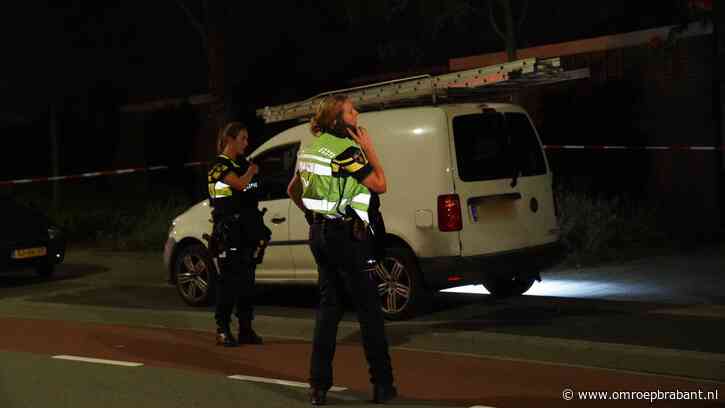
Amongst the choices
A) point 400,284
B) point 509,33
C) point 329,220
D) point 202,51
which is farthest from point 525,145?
point 202,51

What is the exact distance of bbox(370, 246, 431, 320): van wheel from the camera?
33.0 feet

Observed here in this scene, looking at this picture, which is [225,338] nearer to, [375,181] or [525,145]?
[375,181]

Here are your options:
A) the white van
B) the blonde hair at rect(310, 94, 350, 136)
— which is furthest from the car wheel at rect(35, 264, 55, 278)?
the blonde hair at rect(310, 94, 350, 136)

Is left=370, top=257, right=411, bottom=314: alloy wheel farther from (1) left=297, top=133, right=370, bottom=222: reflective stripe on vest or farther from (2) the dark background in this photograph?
(2) the dark background

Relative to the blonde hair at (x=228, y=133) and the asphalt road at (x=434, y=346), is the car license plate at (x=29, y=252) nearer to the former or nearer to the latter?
the asphalt road at (x=434, y=346)

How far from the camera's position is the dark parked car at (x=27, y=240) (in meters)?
14.5

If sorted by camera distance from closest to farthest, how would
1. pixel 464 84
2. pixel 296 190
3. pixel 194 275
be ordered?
1. pixel 296 190
2. pixel 464 84
3. pixel 194 275

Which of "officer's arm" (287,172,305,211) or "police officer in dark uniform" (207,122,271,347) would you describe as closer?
"officer's arm" (287,172,305,211)

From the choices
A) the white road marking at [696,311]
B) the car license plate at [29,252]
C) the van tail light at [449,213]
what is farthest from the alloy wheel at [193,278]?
the white road marking at [696,311]

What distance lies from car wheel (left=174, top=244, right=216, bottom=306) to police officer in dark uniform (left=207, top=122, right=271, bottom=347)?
2369 millimetres

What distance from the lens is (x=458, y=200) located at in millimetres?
9922

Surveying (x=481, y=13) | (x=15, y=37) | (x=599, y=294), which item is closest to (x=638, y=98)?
(x=481, y=13)

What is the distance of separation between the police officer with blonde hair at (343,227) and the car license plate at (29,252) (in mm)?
8688

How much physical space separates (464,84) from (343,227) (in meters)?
4.01
